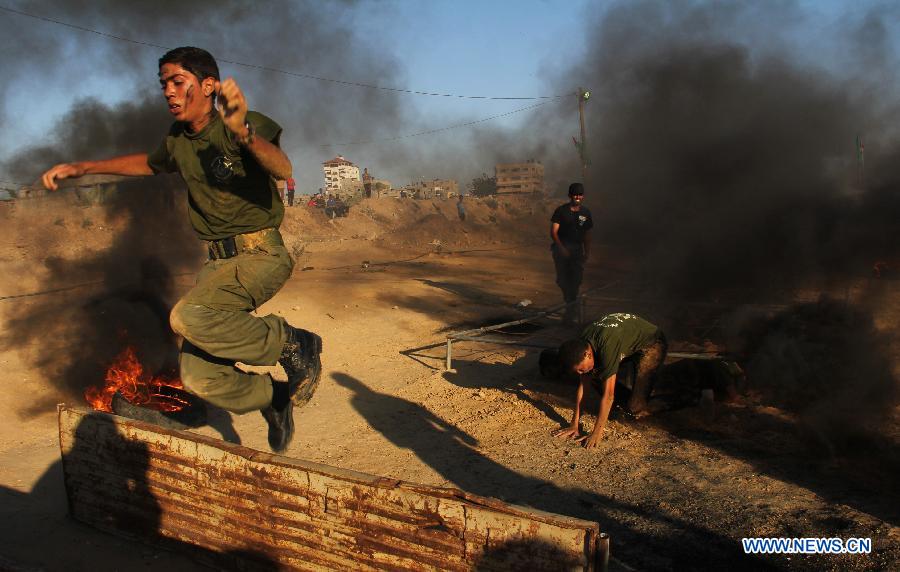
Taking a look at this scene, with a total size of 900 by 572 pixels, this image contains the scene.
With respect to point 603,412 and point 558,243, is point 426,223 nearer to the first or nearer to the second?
point 558,243

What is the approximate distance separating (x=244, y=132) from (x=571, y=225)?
21.6 feet

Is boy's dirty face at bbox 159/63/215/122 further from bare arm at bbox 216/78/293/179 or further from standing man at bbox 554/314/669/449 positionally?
standing man at bbox 554/314/669/449

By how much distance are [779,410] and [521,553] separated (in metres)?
3.75

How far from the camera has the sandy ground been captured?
346 centimetres

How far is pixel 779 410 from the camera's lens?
17.5 ft

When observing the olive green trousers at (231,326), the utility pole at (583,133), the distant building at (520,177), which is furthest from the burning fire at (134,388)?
the distant building at (520,177)

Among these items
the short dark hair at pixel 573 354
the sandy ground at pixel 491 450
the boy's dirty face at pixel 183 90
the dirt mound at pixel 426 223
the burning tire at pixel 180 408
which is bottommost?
the sandy ground at pixel 491 450

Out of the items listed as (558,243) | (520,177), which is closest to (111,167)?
(558,243)

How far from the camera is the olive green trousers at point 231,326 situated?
3439mm

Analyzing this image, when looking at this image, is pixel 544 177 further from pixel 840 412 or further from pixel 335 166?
pixel 840 412

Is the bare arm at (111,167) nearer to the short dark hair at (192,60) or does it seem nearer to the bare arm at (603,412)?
the short dark hair at (192,60)

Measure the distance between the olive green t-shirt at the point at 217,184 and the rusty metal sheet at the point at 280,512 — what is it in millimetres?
1081

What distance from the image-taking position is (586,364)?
4.77m

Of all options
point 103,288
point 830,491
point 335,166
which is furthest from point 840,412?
point 335,166
